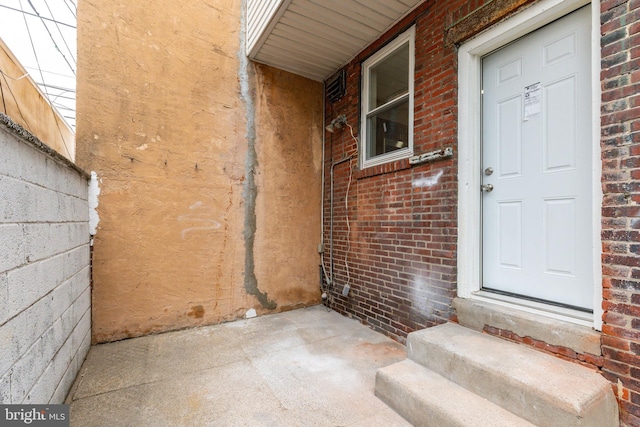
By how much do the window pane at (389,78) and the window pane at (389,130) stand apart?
14cm

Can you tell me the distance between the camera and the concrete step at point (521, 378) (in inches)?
54.8

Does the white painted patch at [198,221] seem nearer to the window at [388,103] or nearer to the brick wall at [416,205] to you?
the brick wall at [416,205]

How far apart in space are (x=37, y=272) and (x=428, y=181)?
9.03 feet

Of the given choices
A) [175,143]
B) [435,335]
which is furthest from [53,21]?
[435,335]

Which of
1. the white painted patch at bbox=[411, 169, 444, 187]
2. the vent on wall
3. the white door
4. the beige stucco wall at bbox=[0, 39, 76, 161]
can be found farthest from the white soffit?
the beige stucco wall at bbox=[0, 39, 76, 161]

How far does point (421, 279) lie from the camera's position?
2682mm

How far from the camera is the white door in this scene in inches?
73.5

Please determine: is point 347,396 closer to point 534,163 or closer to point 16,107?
point 534,163

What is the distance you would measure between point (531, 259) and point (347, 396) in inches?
63.7

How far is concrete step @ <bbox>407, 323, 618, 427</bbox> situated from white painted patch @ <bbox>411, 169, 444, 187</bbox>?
4.05 ft

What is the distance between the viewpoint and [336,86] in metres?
3.82

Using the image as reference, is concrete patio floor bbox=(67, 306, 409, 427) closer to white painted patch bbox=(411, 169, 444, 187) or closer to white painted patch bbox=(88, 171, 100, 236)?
Answer: white painted patch bbox=(88, 171, 100, 236)

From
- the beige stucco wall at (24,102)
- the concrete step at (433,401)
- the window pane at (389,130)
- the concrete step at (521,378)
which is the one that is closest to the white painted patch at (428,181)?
the window pane at (389,130)

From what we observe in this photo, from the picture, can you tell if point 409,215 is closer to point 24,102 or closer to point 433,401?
point 433,401
